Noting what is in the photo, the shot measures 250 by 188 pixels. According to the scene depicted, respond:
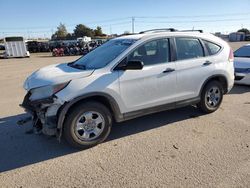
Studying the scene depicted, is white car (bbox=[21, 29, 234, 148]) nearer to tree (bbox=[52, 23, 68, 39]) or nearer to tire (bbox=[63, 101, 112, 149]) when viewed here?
tire (bbox=[63, 101, 112, 149])

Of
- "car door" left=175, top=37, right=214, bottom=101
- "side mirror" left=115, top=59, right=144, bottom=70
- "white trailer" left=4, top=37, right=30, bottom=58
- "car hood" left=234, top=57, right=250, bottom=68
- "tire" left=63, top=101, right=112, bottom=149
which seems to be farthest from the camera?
"white trailer" left=4, top=37, right=30, bottom=58

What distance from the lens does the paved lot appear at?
3.14m

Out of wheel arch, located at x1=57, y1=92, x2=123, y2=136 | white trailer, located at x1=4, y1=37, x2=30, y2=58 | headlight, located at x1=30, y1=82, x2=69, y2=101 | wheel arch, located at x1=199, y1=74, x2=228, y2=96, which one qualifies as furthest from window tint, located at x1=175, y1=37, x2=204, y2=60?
white trailer, located at x1=4, y1=37, x2=30, y2=58

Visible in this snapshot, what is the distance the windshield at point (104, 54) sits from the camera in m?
4.28

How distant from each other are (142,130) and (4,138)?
2439mm

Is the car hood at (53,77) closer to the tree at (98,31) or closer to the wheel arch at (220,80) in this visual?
the wheel arch at (220,80)

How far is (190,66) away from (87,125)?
2.27 metres

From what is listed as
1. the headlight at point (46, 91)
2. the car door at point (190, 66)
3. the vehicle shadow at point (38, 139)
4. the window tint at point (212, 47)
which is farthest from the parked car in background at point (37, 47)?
the headlight at point (46, 91)

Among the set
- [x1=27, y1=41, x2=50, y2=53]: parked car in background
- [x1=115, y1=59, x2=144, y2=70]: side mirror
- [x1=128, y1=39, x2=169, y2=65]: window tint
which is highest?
[x1=128, y1=39, x2=169, y2=65]: window tint

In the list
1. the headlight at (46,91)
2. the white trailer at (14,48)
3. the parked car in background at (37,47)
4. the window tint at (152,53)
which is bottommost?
the parked car in background at (37,47)

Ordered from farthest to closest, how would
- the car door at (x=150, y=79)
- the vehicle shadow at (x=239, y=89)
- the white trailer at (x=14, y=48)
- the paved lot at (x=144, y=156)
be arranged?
1. the white trailer at (x=14, y=48)
2. the vehicle shadow at (x=239, y=89)
3. the car door at (x=150, y=79)
4. the paved lot at (x=144, y=156)

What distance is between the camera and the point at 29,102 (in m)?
4.02

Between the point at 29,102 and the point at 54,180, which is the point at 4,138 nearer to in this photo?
the point at 29,102

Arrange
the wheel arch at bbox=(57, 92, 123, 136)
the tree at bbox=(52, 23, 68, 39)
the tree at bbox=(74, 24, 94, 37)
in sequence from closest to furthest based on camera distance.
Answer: the wheel arch at bbox=(57, 92, 123, 136) → the tree at bbox=(74, 24, 94, 37) → the tree at bbox=(52, 23, 68, 39)
